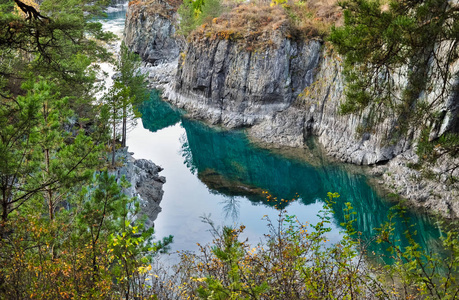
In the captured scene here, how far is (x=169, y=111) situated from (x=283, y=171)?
19152 mm

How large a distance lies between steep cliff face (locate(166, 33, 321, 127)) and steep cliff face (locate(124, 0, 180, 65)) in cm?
1844

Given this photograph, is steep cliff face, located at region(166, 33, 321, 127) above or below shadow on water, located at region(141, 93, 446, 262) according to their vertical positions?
above

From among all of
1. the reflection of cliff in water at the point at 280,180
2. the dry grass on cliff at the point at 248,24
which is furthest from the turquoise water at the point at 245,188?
the dry grass on cliff at the point at 248,24

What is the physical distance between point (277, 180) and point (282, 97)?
1140cm

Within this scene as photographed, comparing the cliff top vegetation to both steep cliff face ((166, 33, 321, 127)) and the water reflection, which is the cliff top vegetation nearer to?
steep cliff face ((166, 33, 321, 127))

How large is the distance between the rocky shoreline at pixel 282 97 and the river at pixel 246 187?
5.34 feet

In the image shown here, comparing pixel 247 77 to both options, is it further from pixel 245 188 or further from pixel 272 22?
pixel 245 188

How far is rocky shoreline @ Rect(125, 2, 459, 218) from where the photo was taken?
2733 cm

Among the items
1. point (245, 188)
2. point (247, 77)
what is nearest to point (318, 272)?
point (245, 188)

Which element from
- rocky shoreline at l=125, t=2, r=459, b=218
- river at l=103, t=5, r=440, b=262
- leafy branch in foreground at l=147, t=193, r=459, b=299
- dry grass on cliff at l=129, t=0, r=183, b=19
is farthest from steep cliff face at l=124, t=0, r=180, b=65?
leafy branch in foreground at l=147, t=193, r=459, b=299

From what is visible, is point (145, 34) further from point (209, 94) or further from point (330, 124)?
point (330, 124)

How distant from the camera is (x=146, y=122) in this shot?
136ft

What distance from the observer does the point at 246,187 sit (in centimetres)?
2589

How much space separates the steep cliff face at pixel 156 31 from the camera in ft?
188
